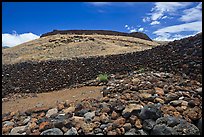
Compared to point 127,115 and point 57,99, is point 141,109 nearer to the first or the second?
point 127,115

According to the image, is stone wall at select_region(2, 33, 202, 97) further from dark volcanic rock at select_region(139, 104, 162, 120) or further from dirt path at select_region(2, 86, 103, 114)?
dark volcanic rock at select_region(139, 104, 162, 120)

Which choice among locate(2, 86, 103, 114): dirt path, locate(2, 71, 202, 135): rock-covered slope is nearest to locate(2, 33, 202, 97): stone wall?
locate(2, 71, 202, 135): rock-covered slope

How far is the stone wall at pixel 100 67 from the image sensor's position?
9.07 meters

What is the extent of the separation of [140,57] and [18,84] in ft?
16.6

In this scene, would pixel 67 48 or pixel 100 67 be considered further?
pixel 67 48

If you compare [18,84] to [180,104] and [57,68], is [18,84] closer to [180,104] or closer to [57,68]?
[57,68]

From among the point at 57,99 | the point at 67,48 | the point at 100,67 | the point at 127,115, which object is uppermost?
the point at 67,48

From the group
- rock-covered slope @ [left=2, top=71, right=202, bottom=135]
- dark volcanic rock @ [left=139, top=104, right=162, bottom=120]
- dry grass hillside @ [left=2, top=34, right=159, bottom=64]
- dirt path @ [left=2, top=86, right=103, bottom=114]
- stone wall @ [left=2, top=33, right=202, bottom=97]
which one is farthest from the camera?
dry grass hillside @ [left=2, top=34, right=159, bottom=64]

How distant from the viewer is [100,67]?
12633mm

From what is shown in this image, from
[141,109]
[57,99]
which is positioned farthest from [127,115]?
[57,99]

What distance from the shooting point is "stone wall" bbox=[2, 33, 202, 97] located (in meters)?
9.07

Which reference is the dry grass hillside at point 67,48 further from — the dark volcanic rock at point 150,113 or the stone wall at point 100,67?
the dark volcanic rock at point 150,113

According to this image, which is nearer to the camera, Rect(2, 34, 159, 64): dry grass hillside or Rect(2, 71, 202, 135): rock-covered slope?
Rect(2, 71, 202, 135): rock-covered slope

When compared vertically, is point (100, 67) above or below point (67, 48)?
below
